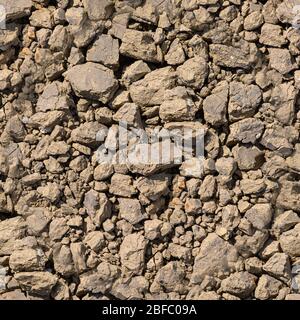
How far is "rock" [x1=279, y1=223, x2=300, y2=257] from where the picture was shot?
340cm

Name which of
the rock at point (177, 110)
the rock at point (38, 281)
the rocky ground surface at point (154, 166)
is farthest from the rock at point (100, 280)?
the rock at point (177, 110)

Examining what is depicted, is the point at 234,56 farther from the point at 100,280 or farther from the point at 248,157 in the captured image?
the point at 100,280

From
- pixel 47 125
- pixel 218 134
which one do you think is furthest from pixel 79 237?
pixel 218 134

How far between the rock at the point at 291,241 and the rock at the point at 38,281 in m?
1.18

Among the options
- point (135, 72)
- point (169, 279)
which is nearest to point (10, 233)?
point (169, 279)

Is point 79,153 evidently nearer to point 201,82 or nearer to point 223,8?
point 201,82

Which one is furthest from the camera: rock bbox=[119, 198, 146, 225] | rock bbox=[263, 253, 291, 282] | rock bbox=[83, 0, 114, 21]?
rock bbox=[83, 0, 114, 21]

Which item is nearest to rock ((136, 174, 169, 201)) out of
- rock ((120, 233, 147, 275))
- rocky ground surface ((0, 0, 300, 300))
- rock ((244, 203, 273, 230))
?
rocky ground surface ((0, 0, 300, 300))

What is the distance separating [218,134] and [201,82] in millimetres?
284

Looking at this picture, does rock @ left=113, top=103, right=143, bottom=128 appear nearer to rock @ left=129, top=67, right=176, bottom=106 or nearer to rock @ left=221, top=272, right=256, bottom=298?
rock @ left=129, top=67, right=176, bottom=106

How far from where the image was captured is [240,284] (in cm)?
338

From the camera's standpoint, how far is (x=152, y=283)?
3.46 m

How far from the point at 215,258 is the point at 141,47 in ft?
3.80

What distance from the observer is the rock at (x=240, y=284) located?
11.1 feet
